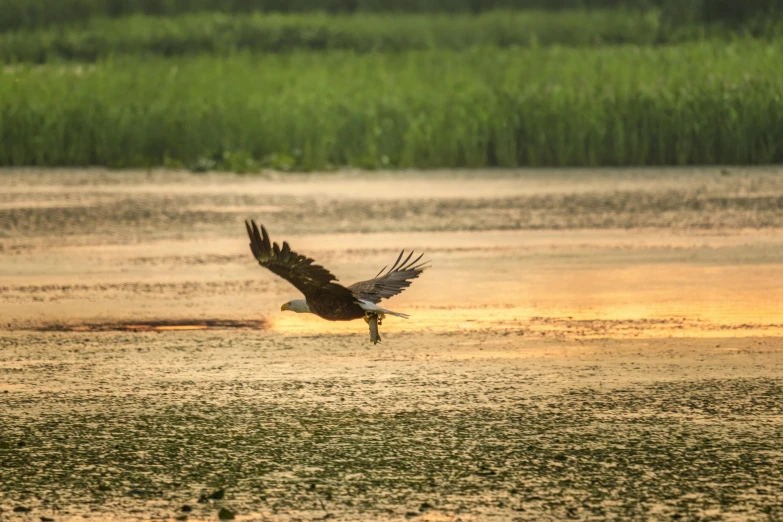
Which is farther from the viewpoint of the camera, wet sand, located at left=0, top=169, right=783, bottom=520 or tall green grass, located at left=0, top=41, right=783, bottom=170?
tall green grass, located at left=0, top=41, right=783, bottom=170

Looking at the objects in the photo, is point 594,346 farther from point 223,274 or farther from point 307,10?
point 307,10

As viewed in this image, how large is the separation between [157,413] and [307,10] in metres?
46.7

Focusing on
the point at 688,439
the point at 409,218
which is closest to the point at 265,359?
the point at 688,439

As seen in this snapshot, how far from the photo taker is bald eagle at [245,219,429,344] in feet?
21.7

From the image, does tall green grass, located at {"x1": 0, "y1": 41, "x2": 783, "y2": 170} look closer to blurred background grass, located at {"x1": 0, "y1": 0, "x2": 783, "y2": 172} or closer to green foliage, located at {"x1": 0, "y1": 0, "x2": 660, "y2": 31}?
blurred background grass, located at {"x1": 0, "y1": 0, "x2": 783, "y2": 172}

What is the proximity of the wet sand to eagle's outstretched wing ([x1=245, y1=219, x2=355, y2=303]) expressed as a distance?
570 mm

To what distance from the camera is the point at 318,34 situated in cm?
4266

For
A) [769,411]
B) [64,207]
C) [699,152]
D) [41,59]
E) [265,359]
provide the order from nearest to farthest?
[769,411] < [265,359] < [64,207] < [699,152] < [41,59]

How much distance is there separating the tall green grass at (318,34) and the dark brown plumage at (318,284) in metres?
30.6

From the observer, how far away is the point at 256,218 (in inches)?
602

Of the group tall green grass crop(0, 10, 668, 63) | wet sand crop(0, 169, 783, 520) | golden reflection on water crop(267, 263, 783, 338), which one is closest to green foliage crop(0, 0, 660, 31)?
tall green grass crop(0, 10, 668, 63)

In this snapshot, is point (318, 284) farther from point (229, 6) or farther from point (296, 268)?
point (229, 6)

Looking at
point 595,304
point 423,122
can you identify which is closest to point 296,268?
point 595,304

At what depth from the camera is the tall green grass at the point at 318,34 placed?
39312 millimetres
